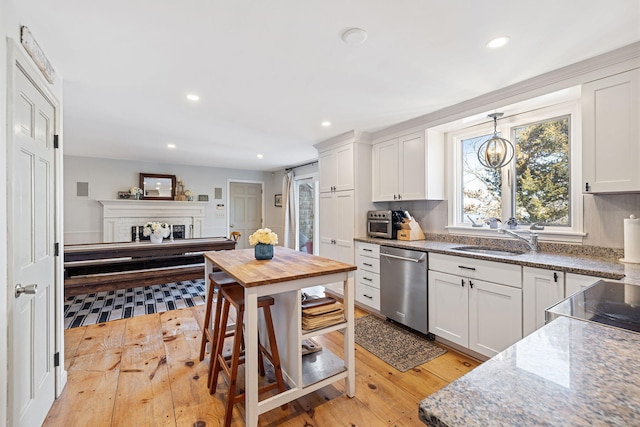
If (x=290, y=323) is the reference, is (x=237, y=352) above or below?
below

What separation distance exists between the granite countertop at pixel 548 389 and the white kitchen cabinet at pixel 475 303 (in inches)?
58.5

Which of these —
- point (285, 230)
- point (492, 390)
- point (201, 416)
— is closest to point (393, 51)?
point (492, 390)

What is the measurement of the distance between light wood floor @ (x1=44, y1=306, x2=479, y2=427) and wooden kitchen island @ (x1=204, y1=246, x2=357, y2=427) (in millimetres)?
167

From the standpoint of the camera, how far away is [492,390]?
1.84ft

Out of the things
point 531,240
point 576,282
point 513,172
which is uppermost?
point 513,172

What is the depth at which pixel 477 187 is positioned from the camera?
10.2ft

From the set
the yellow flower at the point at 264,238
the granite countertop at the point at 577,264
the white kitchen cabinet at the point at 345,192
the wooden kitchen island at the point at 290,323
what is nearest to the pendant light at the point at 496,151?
the granite countertop at the point at 577,264

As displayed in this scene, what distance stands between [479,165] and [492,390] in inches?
118

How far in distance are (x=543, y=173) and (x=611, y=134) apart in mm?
710

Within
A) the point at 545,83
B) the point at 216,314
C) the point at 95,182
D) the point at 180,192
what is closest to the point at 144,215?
the point at 180,192

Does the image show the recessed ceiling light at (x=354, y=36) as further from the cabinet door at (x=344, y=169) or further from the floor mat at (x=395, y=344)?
the floor mat at (x=395, y=344)

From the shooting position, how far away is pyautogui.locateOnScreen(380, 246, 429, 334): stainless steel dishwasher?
9.00ft

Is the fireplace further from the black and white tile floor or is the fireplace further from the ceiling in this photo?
the ceiling

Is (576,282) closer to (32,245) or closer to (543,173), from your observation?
(543,173)
